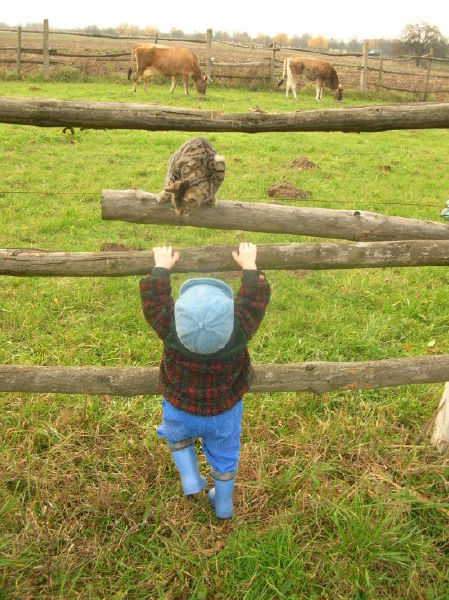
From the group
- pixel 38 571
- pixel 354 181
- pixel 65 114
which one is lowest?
pixel 38 571

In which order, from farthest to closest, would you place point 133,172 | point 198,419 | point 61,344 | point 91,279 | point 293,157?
point 293,157, point 133,172, point 91,279, point 61,344, point 198,419

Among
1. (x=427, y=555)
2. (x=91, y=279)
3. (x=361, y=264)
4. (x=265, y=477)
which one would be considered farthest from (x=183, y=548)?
(x=91, y=279)

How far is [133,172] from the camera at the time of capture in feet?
23.6

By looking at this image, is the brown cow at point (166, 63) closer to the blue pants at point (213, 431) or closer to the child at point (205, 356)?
the child at point (205, 356)

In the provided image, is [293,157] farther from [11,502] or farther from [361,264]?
[11,502]

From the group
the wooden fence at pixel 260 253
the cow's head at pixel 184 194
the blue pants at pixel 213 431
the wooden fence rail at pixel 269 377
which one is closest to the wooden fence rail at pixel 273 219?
the wooden fence at pixel 260 253

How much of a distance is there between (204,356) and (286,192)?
16.3ft

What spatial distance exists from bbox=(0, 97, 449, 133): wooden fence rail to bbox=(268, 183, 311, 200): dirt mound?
419 centimetres

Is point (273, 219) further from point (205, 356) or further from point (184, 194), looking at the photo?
point (205, 356)

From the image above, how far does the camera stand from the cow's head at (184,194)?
1.98m

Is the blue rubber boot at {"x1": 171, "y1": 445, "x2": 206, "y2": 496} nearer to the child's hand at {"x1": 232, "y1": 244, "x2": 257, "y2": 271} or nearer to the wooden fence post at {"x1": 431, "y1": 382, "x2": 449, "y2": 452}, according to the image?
the child's hand at {"x1": 232, "y1": 244, "x2": 257, "y2": 271}

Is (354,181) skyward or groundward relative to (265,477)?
skyward

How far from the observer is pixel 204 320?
1.78 metres

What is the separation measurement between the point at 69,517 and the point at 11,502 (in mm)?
266
